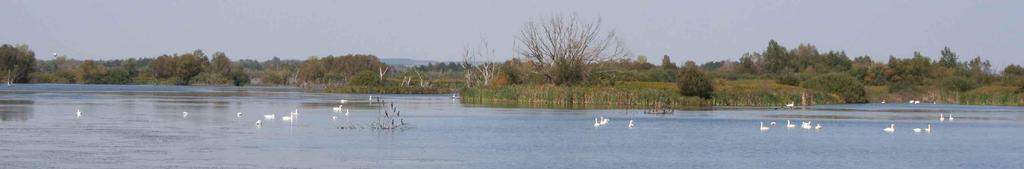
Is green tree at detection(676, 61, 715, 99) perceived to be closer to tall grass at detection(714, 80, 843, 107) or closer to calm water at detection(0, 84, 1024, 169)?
tall grass at detection(714, 80, 843, 107)

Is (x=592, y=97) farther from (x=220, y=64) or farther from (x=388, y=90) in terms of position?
(x=220, y=64)

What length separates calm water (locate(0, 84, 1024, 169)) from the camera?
2098 centimetres

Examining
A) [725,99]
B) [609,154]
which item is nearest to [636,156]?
[609,154]

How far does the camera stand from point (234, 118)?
117 feet

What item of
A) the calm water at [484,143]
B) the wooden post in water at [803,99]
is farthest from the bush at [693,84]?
the calm water at [484,143]

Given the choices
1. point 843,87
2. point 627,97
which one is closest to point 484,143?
point 627,97

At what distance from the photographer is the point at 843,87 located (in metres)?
62.2

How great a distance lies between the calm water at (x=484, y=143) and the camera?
2098 centimetres

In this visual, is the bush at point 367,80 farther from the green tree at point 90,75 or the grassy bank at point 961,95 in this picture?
the green tree at point 90,75

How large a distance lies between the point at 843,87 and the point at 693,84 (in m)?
11.2

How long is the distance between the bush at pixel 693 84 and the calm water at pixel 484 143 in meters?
15.8

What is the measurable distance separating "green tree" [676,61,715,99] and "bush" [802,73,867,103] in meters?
9.61

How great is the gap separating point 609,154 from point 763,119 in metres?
16.8

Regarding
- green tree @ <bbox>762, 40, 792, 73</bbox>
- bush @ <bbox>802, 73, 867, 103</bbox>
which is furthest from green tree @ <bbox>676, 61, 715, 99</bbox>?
green tree @ <bbox>762, 40, 792, 73</bbox>
